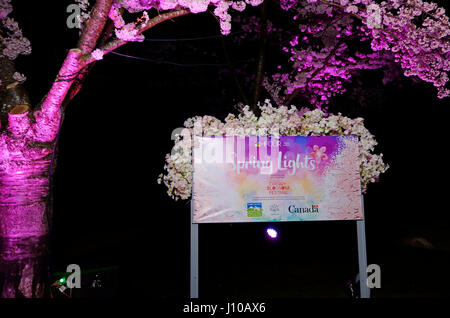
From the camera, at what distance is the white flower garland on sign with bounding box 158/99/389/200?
159 inches

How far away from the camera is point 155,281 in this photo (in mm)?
6133

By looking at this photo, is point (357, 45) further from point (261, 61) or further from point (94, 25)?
point (94, 25)

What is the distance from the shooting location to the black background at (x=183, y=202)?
6.38m

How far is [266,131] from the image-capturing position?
13.5 ft

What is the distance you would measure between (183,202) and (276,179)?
390 inches

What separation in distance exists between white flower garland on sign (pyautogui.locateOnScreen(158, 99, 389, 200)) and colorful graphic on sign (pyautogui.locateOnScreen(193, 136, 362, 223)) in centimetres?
14

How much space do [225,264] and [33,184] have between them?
4372 mm

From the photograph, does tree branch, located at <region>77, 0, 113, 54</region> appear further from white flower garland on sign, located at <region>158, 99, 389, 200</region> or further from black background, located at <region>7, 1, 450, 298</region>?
black background, located at <region>7, 1, 450, 298</region>

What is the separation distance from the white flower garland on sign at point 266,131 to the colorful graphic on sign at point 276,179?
14 cm

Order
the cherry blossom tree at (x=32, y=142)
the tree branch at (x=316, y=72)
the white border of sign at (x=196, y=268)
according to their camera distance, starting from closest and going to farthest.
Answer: the white border of sign at (x=196, y=268), the cherry blossom tree at (x=32, y=142), the tree branch at (x=316, y=72)

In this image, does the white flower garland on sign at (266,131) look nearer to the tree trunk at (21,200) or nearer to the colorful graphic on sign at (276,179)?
the colorful graphic on sign at (276,179)

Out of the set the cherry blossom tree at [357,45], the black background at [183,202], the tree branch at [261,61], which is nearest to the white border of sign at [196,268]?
the black background at [183,202]

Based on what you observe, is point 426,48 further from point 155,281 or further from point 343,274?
point 155,281

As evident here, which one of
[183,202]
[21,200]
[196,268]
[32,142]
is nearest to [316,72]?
[183,202]
